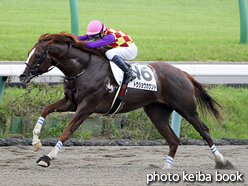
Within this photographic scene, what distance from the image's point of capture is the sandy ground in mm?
3643

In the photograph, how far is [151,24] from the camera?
13711mm

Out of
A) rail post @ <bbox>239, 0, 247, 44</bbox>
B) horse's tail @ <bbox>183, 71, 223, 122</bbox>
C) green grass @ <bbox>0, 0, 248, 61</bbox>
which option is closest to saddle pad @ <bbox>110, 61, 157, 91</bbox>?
horse's tail @ <bbox>183, 71, 223, 122</bbox>

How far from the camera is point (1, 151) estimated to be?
4.88m

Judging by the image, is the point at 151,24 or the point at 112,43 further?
the point at 151,24

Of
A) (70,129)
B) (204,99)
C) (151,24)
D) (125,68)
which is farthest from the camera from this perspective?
(151,24)

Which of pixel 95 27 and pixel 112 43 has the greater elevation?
pixel 95 27

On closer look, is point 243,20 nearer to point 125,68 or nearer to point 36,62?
point 125,68

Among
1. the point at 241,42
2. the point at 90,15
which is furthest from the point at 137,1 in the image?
the point at 241,42

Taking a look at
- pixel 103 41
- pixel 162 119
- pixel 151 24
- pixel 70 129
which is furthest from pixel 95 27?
pixel 151 24

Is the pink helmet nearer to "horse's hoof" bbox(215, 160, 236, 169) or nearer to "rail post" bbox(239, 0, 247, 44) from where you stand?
"horse's hoof" bbox(215, 160, 236, 169)

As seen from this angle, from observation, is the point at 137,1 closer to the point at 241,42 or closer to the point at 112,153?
the point at 241,42

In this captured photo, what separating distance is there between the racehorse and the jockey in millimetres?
118

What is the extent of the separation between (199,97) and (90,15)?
378 inches

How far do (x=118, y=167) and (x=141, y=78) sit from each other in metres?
1.10
